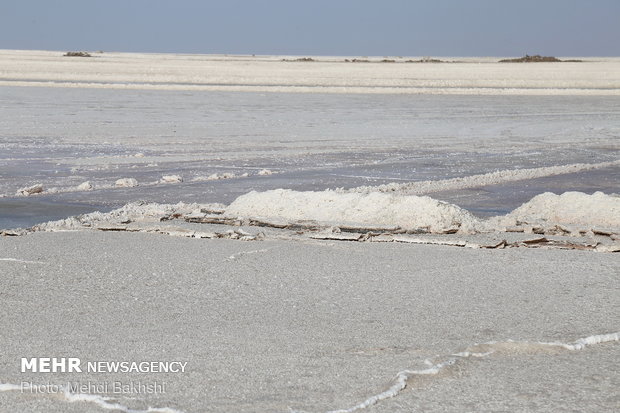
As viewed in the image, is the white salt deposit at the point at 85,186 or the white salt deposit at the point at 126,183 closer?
the white salt deposit at the point at 85,186

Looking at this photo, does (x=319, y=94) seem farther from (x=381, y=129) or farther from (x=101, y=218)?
(x=101, y=218)

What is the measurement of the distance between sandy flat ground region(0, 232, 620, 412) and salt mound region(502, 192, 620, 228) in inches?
43.0

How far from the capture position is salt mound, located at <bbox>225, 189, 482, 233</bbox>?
5855 millimetres

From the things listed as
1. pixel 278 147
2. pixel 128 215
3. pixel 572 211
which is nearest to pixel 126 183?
pixel 128 215

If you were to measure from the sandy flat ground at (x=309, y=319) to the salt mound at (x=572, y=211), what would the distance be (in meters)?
1.09

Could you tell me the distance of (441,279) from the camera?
176 inches

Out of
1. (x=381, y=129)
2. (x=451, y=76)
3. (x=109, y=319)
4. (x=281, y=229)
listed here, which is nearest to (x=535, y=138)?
(x=381, y=129)

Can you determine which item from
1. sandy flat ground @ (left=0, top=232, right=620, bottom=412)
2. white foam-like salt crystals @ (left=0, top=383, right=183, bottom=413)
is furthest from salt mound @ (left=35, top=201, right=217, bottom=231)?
white foam-like salt crystals @ (left=0, top=383, right=183, bottom=413)

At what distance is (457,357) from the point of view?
3314 mm

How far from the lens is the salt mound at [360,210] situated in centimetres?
586

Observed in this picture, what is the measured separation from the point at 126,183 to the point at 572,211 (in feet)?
12.8

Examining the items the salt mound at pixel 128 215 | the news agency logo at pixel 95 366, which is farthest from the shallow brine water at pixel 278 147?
the news agency logo at pixel 95 366

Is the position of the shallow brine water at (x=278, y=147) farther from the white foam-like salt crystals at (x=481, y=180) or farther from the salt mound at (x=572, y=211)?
the salt mound at (x=572, y=211)

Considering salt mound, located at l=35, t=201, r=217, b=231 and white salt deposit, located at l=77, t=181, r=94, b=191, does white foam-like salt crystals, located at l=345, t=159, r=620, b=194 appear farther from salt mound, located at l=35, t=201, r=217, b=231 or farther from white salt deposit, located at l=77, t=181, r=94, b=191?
white salt deposit, located at l=77, t=181, r=94, b=191
